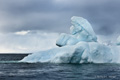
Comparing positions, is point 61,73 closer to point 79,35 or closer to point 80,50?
point 80,50

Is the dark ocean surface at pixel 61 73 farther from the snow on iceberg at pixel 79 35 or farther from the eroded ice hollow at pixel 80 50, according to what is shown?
the snow on iceberg at pixel 79 35

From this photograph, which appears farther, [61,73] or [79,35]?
[79,35]

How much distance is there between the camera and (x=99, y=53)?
192 feet

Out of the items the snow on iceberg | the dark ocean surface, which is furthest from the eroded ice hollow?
the dark ocean surface

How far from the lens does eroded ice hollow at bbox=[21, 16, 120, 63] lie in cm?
5697

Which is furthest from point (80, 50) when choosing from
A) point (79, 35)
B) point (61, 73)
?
point (61, 73)

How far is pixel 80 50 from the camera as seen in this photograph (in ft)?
186

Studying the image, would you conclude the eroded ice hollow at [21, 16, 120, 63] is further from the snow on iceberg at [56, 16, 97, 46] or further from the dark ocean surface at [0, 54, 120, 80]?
the dark ocean surface at [0, 54, 120, 80]

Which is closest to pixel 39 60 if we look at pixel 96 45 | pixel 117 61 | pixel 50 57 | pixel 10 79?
pixel 50 57

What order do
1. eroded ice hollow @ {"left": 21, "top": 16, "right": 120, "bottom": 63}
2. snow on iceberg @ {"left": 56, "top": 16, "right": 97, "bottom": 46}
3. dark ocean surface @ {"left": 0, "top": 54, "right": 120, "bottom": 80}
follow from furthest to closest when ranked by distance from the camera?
snow on iceberg @ {"left": 56, "top": 16, "right": 97, "bottom": 46}
eroded ice hollow @ {"left": 21, "top": 16, "right": 120, "bottom": 63}
dark ocean surface @ {"left": 0, "top": 54, "right": 120, "bottom": 80}

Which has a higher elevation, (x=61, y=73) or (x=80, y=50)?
(x=80, y=50)

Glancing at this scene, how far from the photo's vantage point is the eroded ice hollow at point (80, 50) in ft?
187

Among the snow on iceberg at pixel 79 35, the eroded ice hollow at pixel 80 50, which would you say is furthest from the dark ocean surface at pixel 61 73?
the snow on iceberg at pixel 79 35

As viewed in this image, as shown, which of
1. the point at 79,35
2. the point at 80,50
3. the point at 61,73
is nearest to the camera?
the point at 61,73
